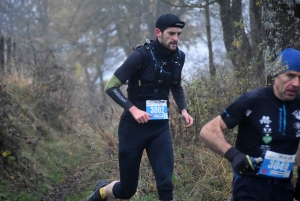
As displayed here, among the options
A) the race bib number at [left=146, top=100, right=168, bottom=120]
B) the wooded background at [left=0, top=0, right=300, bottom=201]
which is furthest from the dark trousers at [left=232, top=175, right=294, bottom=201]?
the wooded background at [left=0, top=0, right=300, bottom=201]

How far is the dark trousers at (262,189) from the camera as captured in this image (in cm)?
383

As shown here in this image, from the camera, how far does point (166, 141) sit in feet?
18.5

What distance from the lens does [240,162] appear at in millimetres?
3660

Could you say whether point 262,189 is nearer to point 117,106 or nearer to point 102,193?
point 102,193

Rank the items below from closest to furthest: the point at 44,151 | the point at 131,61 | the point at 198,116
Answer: the point at 131,61, the point at 198,116, the point at 44,151

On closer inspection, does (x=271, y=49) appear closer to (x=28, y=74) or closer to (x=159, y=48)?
(x=159, y=48)

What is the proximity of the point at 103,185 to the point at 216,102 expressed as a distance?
2.93 meters

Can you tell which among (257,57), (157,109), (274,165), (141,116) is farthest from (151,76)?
(257,57)

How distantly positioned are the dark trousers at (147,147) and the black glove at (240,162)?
1.78m

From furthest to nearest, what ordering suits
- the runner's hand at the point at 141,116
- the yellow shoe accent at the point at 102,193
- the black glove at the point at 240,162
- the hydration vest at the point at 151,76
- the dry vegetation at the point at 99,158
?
the dry vegetation at the point at 99,158
the yellow shoe accent at the point at 102,193
the hydration vest at the point at 151,76
the runner's hand at the point at 141,116
the black glove at the point at 240,162

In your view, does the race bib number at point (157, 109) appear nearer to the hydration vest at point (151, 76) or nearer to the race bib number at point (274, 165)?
the hydration vest at point (151, 76)

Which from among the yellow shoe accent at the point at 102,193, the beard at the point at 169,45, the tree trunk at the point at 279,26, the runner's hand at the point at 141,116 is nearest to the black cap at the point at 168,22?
the beard at the point at 169,45

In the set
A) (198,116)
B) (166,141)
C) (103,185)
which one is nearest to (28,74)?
(198,116)

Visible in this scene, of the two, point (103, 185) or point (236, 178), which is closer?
point (236, 178)
